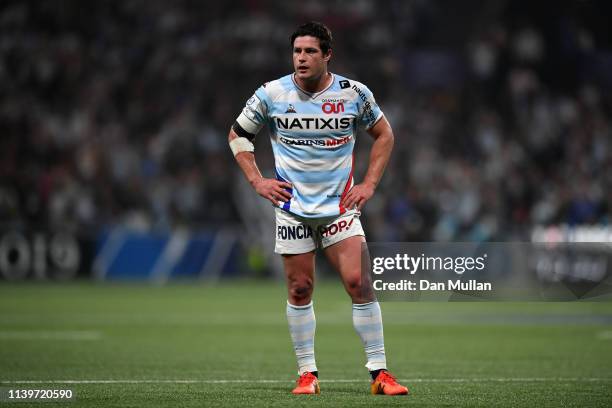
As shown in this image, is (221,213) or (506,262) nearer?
(506,262)

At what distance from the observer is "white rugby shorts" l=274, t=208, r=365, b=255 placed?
7.63 meters

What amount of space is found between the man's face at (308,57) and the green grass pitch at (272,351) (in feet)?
6.99

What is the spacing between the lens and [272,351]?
37.4 ft

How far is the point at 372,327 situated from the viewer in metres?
7.59

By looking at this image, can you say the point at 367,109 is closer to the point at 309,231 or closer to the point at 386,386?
the point at 309,231

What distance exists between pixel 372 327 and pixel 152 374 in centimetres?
223

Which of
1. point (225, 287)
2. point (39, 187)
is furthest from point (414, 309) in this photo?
point (39, 187)

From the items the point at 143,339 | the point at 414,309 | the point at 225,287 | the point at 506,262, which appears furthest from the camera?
the point at 225,287

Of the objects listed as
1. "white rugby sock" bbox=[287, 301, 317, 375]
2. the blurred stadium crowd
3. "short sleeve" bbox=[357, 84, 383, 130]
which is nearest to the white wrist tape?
"short sleeve" bbox=[357, 84, 383, 130]

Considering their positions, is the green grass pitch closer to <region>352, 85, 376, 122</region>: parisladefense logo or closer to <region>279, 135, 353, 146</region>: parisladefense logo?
<region>279, 135, 353, 146</region>: parisladefense logo

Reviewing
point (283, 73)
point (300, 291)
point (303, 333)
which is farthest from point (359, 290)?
point (283, 73)

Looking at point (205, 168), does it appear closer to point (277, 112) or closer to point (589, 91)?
point (589, 91)

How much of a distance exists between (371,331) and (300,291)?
0.55 metres

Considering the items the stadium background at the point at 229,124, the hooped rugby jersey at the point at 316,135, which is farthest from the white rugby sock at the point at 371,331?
the stadium background at the point at 229,124
